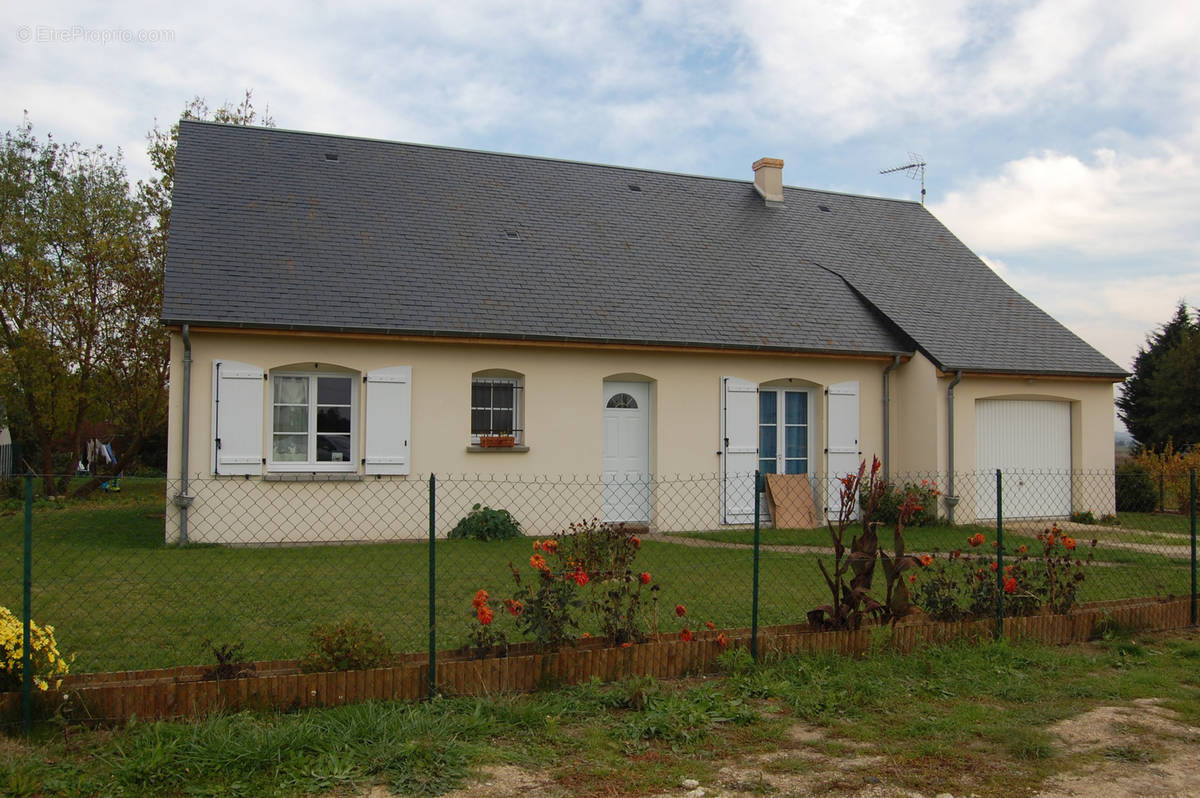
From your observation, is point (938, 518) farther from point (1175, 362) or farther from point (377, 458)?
point (1175, 362)

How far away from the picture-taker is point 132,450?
19625mm

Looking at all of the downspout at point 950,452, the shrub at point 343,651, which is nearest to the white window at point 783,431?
the downspout at point 950,452

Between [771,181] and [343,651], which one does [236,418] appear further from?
[771,181]

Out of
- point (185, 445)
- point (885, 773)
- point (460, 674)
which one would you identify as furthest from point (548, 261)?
point (885, 773)

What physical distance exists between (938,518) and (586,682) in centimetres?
1056

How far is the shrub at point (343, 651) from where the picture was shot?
5.05m

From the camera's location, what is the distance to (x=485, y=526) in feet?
40.4

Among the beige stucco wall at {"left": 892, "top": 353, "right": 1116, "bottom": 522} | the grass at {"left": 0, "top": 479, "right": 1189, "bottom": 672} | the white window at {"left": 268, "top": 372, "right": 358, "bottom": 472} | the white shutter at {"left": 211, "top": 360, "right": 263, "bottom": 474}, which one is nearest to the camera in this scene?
the grass at {"left": 0, "top": 479, "right": 1189, "bottom": 672}

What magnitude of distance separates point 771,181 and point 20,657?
52.8 ft

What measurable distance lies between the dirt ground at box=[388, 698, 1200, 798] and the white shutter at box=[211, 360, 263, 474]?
8.54m

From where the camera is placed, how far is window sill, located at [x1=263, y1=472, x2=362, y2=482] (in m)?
11.9

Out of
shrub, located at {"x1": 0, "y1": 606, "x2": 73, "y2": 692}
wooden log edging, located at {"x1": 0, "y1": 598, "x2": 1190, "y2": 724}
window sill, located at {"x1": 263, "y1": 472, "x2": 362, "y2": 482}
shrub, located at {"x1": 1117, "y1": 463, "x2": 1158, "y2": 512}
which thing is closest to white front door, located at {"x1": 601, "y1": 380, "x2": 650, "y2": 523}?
window sill, located at {"x1": 263, "y1": 472, "x2": 362, "y2": 482}

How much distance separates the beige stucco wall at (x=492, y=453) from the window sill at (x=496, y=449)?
1.7 inches

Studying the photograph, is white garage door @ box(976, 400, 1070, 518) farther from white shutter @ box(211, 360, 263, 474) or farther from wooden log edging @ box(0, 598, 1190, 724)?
white shutter @ box(211, 360, 263, 474)
